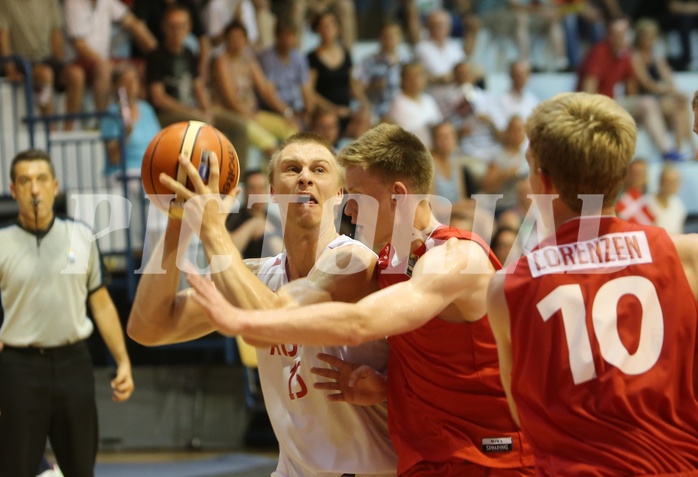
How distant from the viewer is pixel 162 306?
3834 mm

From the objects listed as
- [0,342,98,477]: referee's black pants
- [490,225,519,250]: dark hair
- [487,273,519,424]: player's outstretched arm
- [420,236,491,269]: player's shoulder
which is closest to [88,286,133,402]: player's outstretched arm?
[0,342,98,477]: referee's black pants

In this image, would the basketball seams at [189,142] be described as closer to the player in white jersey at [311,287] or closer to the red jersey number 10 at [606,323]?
the player in white jersey at [311,287]

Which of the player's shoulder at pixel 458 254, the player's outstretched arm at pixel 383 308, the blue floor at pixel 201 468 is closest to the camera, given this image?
the player's outstretched arm at pixel 383 308

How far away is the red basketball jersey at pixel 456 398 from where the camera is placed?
11.3ft

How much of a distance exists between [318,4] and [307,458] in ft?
29.6

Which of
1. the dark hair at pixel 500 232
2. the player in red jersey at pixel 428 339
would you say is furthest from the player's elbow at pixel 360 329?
the dark hair at pixel 500 232

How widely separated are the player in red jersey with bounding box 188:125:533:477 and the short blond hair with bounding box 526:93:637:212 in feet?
1.95

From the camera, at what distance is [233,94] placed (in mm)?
10453

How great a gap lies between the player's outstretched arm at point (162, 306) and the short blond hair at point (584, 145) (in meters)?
1.58

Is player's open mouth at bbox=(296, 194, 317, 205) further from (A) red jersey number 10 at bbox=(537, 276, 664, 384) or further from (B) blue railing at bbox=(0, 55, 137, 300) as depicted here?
(B) blue railing at bbox=(0, 55, 137, 300)

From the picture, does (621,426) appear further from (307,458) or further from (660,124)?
(660,124)

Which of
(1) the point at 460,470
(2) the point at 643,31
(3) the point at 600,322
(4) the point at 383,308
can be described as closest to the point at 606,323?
(3) the point at 600,322

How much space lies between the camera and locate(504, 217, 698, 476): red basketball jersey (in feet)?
8.61

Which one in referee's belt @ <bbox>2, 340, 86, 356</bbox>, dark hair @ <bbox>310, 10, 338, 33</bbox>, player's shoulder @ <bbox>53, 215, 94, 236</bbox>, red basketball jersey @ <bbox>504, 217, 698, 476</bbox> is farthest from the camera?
dark hair @ <bbox>310, 10, 338, 33</bbox>
